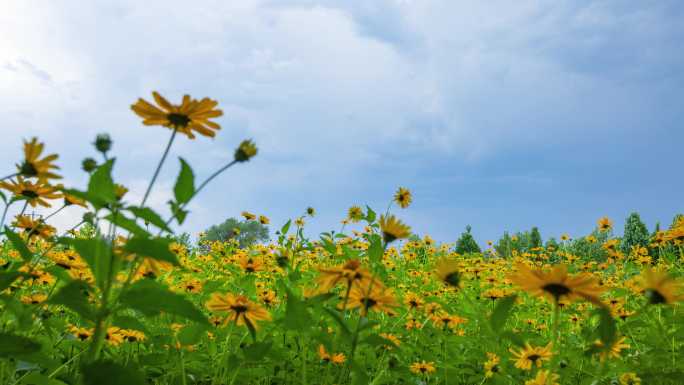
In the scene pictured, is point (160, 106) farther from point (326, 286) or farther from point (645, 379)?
point (645, 379)

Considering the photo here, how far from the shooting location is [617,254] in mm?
6359

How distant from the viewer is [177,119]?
152 cm

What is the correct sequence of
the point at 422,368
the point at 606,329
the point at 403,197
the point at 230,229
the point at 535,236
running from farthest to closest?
the point at 230,229 < the point at 535,236 < the point at 403,197 < the point at 422,368 < the point at 606,329

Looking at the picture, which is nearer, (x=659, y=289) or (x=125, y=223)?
(x=125, y=223)

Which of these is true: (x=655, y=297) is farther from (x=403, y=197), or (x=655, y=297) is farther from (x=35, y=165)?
(x=403, y=197)

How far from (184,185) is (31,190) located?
42.0 inches

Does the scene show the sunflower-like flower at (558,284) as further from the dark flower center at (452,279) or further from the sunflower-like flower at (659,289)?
the dark flower center at (452,279)

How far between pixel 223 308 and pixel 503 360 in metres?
1.62

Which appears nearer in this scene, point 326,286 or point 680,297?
point 680,297

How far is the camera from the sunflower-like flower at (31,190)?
1943 mm

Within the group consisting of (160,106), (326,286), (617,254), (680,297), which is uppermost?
(617,254)

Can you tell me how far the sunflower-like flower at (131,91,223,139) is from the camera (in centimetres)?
150

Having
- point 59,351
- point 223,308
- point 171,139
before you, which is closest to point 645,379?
point 223,308

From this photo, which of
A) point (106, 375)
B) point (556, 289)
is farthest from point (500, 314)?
point (106, 375)
